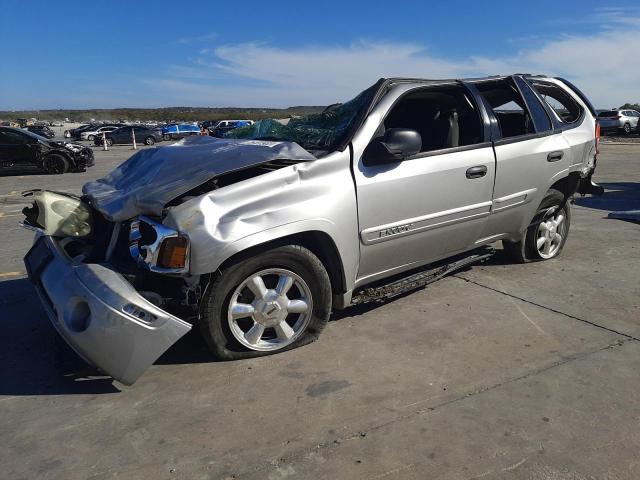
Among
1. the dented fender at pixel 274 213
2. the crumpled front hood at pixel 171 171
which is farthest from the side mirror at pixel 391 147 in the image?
the crumpled front hood at pixel 171 171

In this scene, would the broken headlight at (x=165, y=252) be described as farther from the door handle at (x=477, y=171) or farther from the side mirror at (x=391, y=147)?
the door handle at (x=477, y=171)

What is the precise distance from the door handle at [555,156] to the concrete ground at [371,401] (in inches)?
49.6

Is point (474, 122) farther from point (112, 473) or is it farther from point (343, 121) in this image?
point (112, 473)

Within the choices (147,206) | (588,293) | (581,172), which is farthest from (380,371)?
(581,172)

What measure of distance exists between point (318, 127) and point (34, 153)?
13.7 metres

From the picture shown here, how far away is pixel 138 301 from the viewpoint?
278 centimetres

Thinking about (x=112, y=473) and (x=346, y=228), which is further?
(x=346, y=228)

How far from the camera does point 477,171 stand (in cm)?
411

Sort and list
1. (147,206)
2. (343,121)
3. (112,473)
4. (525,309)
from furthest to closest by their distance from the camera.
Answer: (525,309) < (343,121) < (147,206) < (112,473)

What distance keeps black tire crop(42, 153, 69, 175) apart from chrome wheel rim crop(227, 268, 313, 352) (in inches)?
555

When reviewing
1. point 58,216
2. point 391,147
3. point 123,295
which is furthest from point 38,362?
point 391,147

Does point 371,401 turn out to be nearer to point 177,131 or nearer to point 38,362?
point 38,362

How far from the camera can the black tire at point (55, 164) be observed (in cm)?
1516

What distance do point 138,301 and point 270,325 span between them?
0.84m
